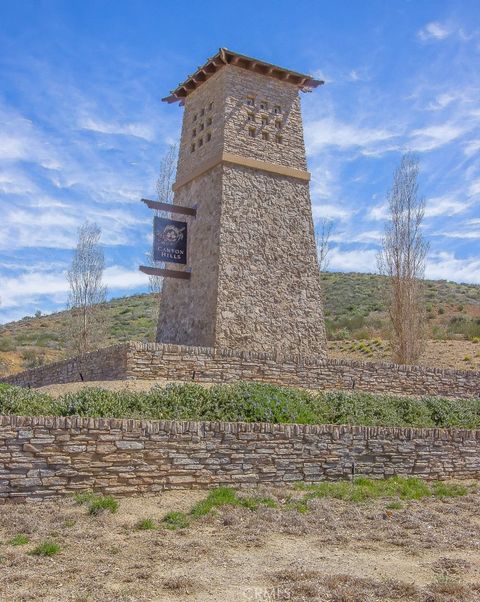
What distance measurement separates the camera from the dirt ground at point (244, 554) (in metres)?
5.61

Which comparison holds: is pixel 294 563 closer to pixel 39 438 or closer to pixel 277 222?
pixel 39 438

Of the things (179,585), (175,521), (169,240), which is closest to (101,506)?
(175,521)

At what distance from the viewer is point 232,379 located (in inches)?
605

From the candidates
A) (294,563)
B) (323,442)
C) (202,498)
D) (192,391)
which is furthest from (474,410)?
(294,563)

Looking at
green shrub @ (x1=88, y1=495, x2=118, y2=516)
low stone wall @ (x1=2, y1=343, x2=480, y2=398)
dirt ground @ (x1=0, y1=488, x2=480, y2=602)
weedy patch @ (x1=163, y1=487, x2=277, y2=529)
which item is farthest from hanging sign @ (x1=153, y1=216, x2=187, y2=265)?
green shrub @ (x1=88, y1=495, x2=118, y2=516)

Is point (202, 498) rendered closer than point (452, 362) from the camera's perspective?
Yes

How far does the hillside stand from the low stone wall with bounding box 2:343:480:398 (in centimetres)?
936

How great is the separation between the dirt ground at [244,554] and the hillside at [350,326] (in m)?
20.4

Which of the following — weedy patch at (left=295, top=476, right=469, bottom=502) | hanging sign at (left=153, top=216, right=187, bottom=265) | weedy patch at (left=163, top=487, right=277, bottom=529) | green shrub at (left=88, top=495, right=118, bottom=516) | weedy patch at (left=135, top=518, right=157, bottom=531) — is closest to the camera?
weedy patch at (left=135, top=518, right=157, bottom=531)

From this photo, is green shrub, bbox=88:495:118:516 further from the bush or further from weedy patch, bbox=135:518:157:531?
the bush

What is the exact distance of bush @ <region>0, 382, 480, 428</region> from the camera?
9.98m

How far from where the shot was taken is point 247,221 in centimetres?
1877

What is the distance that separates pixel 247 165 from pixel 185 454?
38.6ft

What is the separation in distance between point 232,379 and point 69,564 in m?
9.28
